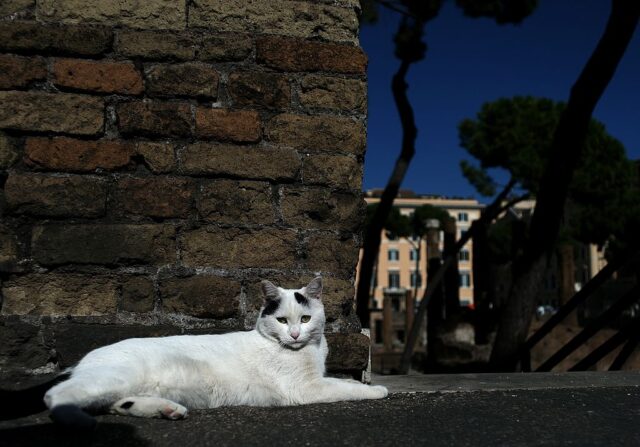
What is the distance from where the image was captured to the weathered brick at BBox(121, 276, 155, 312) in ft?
10.5

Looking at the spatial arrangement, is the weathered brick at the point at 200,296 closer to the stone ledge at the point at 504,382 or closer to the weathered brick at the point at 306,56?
the stone ledge at the point at 504,382

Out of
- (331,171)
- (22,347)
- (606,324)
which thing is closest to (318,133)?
(331,171)

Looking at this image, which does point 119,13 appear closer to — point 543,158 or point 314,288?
point 314,288

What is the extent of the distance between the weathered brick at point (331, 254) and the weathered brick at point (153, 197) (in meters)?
0.64

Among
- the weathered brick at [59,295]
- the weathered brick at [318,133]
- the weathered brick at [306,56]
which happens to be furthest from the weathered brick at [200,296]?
the weathered brick at [306,56]

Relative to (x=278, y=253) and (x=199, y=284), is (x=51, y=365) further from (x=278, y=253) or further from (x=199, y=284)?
(x=278, y=253)

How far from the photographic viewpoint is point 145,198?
3.25m

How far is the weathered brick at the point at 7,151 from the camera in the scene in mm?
3168

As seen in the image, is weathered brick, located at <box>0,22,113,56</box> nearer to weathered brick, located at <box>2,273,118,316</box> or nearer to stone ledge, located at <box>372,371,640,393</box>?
weathered brick, located at <box>2,273,118,316</box>

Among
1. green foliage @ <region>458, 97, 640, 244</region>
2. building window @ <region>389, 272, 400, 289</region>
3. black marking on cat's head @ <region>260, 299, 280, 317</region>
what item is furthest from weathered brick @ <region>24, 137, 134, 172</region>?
building window @ <region>389, 272, 400, 289</region>

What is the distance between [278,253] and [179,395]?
0.94 meters

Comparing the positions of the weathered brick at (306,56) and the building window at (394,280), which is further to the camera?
the building window at (394,280)

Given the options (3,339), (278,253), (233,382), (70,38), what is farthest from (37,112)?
(233,382)

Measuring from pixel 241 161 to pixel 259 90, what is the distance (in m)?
0.37
